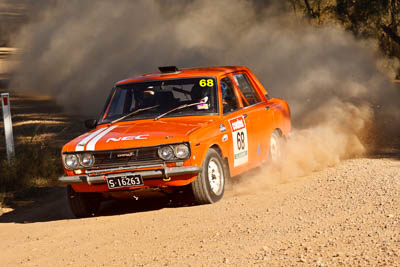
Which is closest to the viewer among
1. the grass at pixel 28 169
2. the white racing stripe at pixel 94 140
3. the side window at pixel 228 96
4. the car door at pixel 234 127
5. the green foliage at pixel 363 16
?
the white racing stripe at pixel 94 140

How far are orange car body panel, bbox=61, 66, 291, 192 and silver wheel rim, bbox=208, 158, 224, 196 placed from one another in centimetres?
21

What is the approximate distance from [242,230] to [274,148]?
11.5ft

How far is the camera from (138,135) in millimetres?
8047

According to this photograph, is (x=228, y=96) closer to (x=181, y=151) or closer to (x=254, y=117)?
(x=254, y=117)

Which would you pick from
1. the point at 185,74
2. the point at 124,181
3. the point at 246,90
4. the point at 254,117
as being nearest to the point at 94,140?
the point at 124,181

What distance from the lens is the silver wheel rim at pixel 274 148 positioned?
9909 millimetres

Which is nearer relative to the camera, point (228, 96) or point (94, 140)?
point (94, 140)

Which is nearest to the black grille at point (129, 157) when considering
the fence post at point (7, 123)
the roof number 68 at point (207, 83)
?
the roof number 68 at point (207, 83)

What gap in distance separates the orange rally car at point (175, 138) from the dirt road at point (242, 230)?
356 millimetres

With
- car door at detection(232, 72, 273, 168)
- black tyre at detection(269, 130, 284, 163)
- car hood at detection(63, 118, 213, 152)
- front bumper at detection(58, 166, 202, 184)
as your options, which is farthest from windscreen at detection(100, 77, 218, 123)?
black tyre at detection(269, 130, 284, 163)

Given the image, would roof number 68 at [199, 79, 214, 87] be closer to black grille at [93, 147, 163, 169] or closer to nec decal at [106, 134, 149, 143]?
nec decal at [106, 134, 149, 143]

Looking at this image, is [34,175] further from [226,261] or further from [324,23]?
[324,23]

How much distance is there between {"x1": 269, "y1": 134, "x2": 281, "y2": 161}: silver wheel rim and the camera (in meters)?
9.91

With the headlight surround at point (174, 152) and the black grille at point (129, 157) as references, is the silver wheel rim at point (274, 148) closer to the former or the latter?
the headlight surround at point (174, 152)
